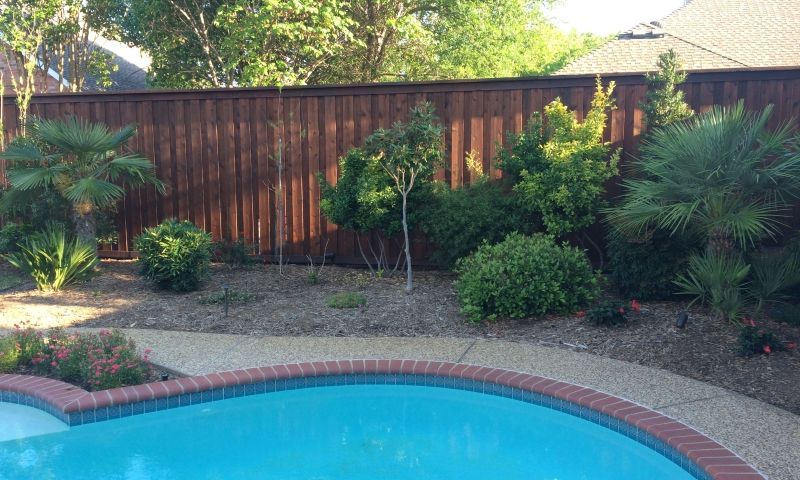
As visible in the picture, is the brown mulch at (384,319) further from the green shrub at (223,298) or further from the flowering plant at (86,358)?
the flowering plant at (86,358)

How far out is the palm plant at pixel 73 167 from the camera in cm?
855

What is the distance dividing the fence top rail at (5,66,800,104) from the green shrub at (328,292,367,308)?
303 centimetres

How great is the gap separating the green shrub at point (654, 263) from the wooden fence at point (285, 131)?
182 cm

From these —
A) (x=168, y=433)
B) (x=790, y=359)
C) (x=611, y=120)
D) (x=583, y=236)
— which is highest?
(x=611, y=120)

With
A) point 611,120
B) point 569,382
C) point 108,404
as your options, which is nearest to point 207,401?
point 108,404

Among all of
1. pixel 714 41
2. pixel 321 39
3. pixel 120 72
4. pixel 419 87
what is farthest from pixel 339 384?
pixel 120 72

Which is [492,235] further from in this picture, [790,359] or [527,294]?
[790,359]

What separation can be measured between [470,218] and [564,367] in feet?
9.29

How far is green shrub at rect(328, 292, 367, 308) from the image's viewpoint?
7.63 meters

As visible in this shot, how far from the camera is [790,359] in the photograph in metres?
5.49

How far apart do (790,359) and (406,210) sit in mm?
4490

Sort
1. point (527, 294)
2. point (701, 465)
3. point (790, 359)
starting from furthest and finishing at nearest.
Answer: point (527, 294), point (790, 359), point (701, 465)

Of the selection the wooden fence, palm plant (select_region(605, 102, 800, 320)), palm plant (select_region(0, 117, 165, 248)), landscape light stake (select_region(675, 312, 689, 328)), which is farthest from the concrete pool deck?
the wooden fence

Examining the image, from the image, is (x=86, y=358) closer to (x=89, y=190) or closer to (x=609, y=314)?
(x=89, y=190)
